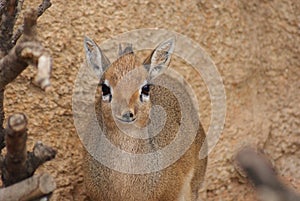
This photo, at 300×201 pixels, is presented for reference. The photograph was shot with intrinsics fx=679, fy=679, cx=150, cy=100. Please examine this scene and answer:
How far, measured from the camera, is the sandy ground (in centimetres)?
452

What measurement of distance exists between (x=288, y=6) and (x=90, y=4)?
1.66 metres

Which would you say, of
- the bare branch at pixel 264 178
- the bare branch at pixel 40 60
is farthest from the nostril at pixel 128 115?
the bare branch at pixel 264 178

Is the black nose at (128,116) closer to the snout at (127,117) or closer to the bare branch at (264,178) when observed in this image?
the snout at (127,117)

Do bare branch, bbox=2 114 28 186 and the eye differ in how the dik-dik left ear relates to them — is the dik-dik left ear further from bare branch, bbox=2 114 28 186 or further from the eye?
bare branch, bbox=2 114 28 186

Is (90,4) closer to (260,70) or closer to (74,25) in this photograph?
(74,25)

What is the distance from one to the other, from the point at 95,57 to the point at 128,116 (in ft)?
1.71

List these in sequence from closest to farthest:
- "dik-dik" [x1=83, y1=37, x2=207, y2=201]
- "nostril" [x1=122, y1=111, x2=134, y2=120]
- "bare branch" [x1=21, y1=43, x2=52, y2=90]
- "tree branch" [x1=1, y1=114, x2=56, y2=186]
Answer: "bare branch" [x1=21, y1=43, x2=52, y2=90] < "tree branch" [x1=1, y1=114, x2=56, y2=186] < "nostril" [x1=122, y1=111, x2=134, y2=120] < "dik-dik" [x1=83, y1=37, x2=207, y2=201]

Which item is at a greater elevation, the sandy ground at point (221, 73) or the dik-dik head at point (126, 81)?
the dik-dik head at point (126, 81)

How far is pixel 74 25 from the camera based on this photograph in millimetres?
4586

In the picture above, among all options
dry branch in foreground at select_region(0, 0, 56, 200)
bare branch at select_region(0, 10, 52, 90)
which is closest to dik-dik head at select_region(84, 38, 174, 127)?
dry branch in foreground at select_region(0, 0, 56, 200)

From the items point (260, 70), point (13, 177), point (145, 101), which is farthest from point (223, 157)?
point (13, 177)

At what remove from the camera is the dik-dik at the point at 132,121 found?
383cm

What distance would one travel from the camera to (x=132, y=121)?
383cm

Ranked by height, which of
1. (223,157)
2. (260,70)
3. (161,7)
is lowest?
(223,157)
